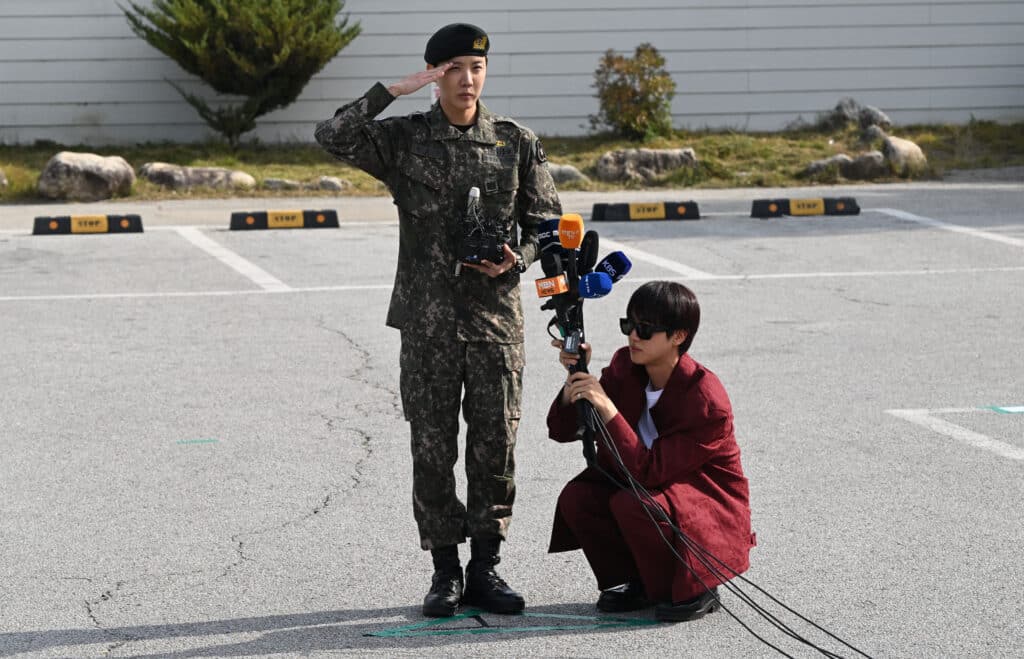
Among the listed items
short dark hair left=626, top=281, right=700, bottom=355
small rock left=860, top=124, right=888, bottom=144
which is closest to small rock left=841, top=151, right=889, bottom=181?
small rock left=860, top=124, right=888, bottom=144

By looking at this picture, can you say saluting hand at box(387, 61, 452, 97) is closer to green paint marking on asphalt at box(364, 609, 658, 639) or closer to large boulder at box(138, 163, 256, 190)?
green paint marking on asphalt at box(364, 609, 658, 639)

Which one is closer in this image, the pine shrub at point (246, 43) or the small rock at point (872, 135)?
the pine shrub at point (246, 43)

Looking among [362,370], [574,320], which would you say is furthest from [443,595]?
[362,370]

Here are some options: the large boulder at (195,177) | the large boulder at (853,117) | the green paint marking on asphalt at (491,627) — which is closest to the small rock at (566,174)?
the large boulder at (195,177)

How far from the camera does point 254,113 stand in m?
19.6

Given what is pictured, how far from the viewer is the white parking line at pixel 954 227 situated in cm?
1393

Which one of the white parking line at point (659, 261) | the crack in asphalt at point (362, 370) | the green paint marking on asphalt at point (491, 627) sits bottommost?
the green paint marking on asphalt at point (491, 627)

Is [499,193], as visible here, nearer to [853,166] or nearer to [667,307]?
[667,307]

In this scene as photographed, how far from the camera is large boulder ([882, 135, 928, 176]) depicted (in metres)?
19.4

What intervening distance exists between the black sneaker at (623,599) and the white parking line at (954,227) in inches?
385

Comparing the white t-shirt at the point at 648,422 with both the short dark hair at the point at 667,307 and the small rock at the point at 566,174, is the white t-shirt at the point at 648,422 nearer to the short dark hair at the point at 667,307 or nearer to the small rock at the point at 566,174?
the short dark hair at the point at 667,307

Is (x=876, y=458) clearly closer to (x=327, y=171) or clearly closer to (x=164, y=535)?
(x=164, y=535)

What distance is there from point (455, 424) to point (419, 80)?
44.0 inches

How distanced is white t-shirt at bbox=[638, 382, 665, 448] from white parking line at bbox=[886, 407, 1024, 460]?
103 inches
